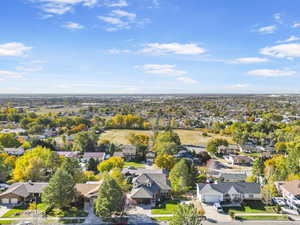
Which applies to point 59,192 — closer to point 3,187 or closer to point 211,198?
point 3,187

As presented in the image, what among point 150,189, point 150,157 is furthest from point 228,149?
point 150,189

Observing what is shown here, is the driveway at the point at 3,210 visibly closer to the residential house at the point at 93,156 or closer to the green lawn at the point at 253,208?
the residential house at the point at 93,156

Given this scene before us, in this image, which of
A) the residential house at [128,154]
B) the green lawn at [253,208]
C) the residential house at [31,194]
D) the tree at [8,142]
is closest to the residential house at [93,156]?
the residential house at [128,154]

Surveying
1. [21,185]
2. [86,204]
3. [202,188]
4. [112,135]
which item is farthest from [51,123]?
[202,188]

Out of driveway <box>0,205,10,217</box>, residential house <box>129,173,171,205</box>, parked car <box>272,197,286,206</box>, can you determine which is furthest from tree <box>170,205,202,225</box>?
driveway <box>0,205,10,217</box>

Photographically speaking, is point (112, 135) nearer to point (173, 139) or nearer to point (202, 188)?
point (173, 139)
